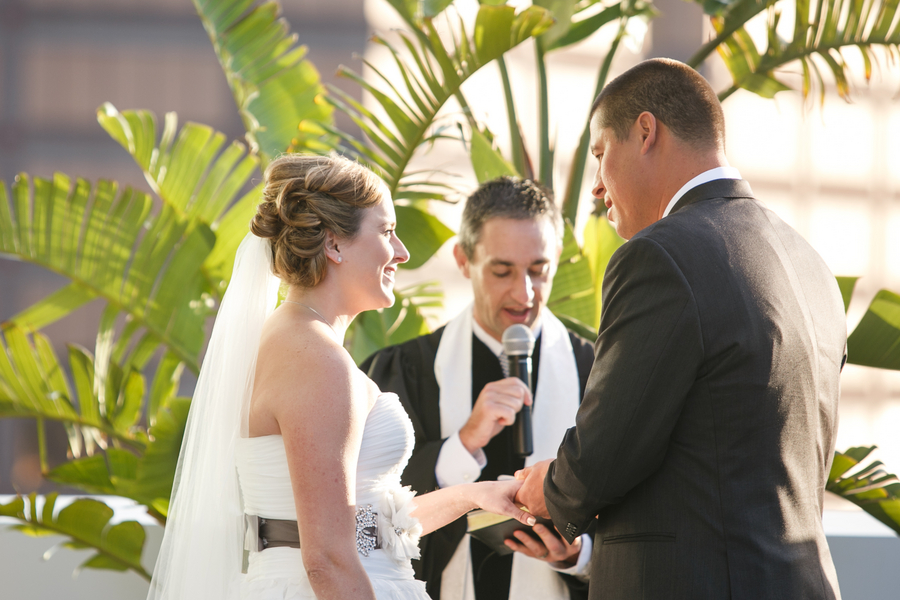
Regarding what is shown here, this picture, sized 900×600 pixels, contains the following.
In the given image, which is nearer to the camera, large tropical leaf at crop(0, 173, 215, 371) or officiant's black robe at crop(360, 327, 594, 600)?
officiant's black robe at crop(360, 327, 594, 600)

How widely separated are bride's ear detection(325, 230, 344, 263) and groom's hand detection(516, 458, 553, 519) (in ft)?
2.60

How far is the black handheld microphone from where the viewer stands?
2.35 metres

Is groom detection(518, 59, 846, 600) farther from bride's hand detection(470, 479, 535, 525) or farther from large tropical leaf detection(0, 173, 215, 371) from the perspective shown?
large tropical leaf detection(0, 173, 215, 371)

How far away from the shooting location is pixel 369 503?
1.86m

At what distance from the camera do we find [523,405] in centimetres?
236

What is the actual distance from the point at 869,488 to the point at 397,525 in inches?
83.4

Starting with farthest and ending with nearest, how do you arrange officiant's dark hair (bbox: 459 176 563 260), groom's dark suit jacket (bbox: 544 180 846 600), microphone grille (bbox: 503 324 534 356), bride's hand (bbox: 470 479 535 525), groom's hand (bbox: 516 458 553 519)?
officiant's dark hair (bbox: 459 176 563 260)
microphone grille (bbox: 503 324 534 356)
bride's hand (bbox: 470 479 535 525)
groom's hand (bbox: 516 458 553 519)
groom's dark suit jacket (bbox: 544 180 846 600)

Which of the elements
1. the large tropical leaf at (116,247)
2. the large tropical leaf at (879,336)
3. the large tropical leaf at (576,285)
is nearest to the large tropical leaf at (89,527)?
the large tropical leaf at (116,247)

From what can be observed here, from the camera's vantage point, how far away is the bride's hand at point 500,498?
2141 mm

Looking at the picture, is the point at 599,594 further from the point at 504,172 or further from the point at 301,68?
the point at 301,68

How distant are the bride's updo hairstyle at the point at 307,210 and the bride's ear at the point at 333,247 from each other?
1 cm

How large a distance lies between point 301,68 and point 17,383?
2.16m

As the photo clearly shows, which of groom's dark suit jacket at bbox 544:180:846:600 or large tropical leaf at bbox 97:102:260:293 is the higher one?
large tropical leaf at bbox 97:102:260:293

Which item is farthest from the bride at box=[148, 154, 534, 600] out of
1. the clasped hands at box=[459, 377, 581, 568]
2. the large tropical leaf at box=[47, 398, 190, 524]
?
the large tropical leaf at box=[47, 398, 190, 524]
